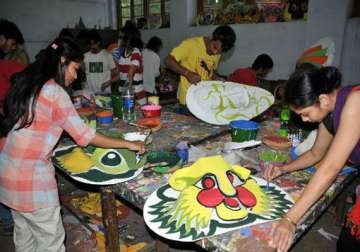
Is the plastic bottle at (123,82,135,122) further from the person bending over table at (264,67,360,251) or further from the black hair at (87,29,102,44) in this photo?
the black hair at (87,29,102,44)

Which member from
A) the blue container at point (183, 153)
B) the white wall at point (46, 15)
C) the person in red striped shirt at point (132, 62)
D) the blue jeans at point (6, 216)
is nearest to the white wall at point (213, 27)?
the white wall at point (46, 15)

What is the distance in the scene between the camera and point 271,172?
141 cm

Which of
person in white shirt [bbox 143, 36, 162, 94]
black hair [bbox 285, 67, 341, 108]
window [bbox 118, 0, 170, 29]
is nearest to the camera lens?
black hair [bbox 285, 67, 341, 108]

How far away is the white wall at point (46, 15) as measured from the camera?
712 centimetres

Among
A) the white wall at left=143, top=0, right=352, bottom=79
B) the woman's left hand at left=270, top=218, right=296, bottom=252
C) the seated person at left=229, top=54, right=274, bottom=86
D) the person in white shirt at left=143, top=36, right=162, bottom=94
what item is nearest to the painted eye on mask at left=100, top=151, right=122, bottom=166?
the woman's left hand at left=270, top=218, right=296, bottom=252

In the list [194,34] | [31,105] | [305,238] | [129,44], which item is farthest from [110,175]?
[194,34]

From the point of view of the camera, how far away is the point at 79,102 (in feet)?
9.21

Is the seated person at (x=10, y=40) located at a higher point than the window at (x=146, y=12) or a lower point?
lower

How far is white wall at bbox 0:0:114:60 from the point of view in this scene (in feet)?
23.4

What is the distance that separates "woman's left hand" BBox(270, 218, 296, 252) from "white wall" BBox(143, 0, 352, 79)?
409 centimetres

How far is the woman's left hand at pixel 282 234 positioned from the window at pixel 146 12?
6.87 m

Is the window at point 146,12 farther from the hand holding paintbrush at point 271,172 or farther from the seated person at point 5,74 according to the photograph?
the hand holding paintbrush at point 271,172

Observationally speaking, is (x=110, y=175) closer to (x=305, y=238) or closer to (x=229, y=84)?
(x=229, y=84)

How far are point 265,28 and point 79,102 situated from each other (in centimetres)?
396
